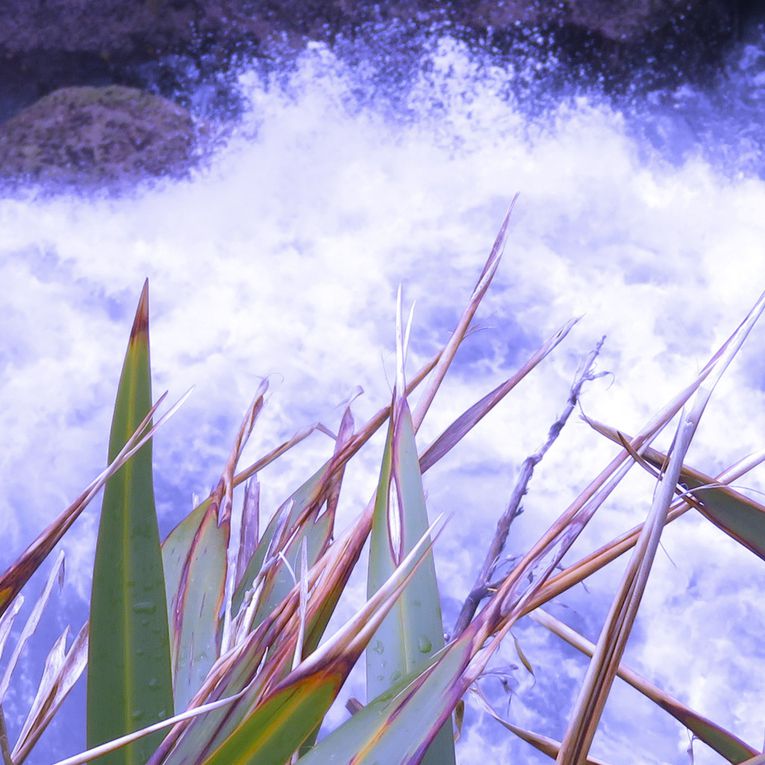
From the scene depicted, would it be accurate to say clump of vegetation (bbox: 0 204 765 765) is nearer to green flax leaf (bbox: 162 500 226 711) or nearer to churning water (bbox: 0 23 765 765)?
green flax leaf (bbox: 162 500 226 711)

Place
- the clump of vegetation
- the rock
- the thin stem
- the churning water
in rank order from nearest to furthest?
the clump of vegetation → the thin stem → the churning water → the rock

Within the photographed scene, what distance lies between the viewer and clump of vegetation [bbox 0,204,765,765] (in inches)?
14.1

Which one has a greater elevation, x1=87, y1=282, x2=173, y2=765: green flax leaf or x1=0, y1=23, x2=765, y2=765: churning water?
x1=0, y1=23, x2=765, y2=765: churning water

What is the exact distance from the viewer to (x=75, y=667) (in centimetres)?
58

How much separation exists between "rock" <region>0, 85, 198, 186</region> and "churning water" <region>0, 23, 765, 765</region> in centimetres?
9

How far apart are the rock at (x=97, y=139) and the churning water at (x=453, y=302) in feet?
0.29

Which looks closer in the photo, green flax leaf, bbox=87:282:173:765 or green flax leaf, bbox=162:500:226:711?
green flax leaf, bbox=87:282:173:765

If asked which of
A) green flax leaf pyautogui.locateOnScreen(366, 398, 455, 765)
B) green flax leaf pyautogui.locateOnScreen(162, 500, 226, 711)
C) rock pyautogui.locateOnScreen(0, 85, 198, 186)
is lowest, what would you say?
green flax leaf pyautogui.locateOnScreen(162, 500, 226, 711)

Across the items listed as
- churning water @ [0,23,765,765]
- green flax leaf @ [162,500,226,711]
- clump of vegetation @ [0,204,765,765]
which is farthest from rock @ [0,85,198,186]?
clump of vegetation @ [0,204,765,765]

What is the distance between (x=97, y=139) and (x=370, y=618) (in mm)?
2740

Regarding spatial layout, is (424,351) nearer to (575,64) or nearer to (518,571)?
(575,64)

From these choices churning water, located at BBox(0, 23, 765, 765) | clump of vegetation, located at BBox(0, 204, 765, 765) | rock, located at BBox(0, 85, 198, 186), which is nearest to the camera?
clump of vegetation, located at BBox(0, 204, 765, 765)

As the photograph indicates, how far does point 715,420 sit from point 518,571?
1908 millimetres

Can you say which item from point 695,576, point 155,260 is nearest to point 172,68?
point 155,260
